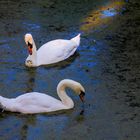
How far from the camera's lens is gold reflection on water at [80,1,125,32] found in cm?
855

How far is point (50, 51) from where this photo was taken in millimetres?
7211

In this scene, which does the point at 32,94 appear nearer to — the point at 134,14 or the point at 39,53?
the point at 39,53

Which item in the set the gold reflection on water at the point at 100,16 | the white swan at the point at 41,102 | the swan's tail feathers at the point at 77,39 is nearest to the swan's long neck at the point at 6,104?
the white swan at the point at 41,102

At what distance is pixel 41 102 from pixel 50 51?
1.57 meters

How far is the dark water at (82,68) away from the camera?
5.46 m

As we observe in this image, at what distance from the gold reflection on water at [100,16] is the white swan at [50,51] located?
1.01 m

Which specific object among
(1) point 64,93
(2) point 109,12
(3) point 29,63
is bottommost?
(2) point 109,12

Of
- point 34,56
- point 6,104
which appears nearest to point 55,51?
point 34,56

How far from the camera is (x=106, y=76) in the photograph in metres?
6.66

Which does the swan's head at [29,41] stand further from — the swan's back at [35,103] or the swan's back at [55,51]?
the swan's back at [35,103]

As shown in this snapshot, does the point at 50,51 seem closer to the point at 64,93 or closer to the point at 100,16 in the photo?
the point at 64,93

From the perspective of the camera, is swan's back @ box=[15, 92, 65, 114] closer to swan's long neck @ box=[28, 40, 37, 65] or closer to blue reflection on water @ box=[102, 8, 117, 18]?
swan's long neck @ box=[28, 40, 37, 65]

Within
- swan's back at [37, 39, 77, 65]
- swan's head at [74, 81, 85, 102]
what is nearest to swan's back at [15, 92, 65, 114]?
swan's head at [74, 81, 85, 102]

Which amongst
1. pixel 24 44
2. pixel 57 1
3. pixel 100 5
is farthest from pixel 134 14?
pixel 24 44
